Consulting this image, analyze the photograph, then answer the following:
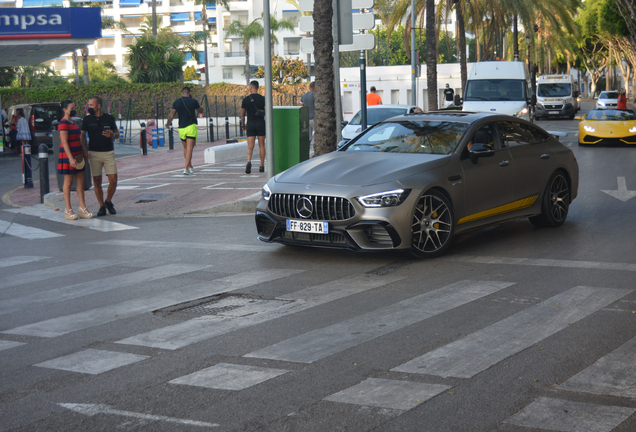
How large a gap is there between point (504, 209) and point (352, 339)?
4.40 m

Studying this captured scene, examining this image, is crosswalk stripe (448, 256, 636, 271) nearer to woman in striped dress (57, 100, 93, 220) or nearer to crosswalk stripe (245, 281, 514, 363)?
crosswalk stripe (245, 281, 514, 363)

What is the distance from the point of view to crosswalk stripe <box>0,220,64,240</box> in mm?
10946

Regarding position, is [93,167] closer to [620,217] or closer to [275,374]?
[620,217]

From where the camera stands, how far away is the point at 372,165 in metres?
8.49

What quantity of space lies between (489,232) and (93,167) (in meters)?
6.36

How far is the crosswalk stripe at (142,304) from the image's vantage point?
6023 millimetres

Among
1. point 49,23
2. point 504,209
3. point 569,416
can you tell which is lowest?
point 569,416

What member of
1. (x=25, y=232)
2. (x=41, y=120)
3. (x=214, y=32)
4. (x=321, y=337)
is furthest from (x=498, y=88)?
(x=214, y=32)

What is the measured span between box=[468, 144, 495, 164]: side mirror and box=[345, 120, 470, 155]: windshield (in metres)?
0.21

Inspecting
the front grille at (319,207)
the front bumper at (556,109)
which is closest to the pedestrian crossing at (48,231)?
the front grille at (319,207)

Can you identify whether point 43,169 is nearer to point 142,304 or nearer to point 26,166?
point 26,166

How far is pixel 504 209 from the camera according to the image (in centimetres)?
927

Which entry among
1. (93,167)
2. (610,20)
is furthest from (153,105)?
(93,167)

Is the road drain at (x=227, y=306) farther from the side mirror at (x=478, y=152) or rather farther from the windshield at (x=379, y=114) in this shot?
the windshield at (x=379, y=114)
